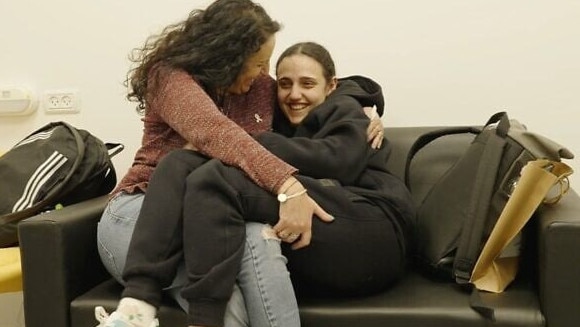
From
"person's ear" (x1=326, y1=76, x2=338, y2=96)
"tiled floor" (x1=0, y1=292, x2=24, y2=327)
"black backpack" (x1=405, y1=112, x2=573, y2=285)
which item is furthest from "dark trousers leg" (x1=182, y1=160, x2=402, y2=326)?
"tiled floor" (x1=0, y1=292, x2=24, y2=327)

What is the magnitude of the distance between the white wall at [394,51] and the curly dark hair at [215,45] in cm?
51

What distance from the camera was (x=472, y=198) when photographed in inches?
56.3

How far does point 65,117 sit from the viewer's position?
84.9 inches

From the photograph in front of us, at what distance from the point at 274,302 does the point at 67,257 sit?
482 mm

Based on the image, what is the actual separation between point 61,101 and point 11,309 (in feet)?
2.45

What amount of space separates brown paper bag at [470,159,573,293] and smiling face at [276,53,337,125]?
576 millimetres

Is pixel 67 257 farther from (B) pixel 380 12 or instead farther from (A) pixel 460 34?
(A) pixel 460 34

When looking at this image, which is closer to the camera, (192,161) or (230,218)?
(230,218)

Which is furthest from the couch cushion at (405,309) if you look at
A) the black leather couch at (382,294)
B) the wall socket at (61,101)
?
the wall socket at (61,101)

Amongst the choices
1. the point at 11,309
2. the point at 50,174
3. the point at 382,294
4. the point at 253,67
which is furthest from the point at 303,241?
the point at 11,309

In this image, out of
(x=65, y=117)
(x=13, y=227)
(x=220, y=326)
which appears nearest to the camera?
(x=220, y=326)

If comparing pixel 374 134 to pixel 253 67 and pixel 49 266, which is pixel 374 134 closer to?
pixel 253 67

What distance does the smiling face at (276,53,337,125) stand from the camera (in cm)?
166

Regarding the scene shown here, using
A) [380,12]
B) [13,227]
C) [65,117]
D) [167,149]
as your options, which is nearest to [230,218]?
[167,149]
